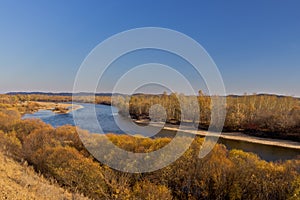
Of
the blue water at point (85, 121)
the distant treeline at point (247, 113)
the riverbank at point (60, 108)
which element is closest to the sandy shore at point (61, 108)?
the riverbank at point (60, 108)

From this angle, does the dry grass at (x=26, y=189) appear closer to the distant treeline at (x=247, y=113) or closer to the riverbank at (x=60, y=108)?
the distant treeline at (x=247, y=113)

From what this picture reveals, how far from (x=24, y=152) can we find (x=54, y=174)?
5618mm

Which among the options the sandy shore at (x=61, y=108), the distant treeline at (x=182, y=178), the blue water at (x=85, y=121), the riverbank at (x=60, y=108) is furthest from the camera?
the sandy shore at (x=61, y=108)

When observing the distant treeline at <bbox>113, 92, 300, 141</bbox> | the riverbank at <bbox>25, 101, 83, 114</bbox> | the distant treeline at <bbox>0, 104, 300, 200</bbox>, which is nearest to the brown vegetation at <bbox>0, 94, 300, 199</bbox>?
the distant treeline at <bbox>0, 104, 300, 200</bbox>

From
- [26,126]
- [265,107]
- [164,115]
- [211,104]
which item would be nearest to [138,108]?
[164,115]

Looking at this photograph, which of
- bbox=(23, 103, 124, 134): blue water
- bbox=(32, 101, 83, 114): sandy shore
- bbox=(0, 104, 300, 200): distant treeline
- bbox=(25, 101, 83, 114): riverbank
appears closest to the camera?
bbox=(0, 104, 300, 200): distant treeline

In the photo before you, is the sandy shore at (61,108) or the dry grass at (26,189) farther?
the sandy shore at (61,108)

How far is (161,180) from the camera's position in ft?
48.3

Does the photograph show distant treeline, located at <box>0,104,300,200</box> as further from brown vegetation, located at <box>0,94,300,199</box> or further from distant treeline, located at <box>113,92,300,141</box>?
distant treeline, located at <box>113,92,300,141</box>

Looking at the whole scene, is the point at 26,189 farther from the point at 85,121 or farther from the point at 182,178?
the point at 85,121

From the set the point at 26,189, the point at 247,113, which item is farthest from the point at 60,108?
the point at 26,189

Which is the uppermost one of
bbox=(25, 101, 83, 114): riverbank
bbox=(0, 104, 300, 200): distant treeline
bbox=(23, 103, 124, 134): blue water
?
bbox=(25, 101, 83, 114): riverbank

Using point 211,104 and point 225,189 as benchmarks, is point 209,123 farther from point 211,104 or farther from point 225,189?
point 225,189

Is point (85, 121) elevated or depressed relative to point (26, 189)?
elevated
